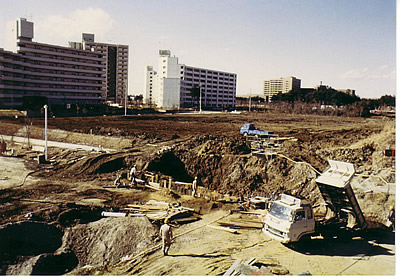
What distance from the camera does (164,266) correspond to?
30.4ft

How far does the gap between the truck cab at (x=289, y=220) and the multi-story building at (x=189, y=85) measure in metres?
65.2

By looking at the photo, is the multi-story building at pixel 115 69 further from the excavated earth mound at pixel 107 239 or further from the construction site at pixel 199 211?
the excavated earth mound at pixel 107 239

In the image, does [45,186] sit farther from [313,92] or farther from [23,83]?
[23,83]

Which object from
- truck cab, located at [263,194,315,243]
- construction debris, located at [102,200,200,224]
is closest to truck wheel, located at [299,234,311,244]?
truck cab, located at [263,194,315,243]

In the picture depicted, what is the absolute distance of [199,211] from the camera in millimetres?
13352

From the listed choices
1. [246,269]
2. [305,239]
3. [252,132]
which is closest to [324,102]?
[252,132]

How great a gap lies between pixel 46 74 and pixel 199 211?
1991 inches

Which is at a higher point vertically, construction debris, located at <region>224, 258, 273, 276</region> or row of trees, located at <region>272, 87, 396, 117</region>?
row of trees, located at <region>272, 87, 396, 117</region>

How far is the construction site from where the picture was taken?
9.52 metres

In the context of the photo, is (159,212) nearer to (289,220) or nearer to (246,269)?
(246,269)

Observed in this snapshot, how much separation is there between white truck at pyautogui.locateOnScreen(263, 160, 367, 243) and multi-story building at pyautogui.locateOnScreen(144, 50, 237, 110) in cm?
6409

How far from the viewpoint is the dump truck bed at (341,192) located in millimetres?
10503

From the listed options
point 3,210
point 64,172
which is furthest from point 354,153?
point 3,210

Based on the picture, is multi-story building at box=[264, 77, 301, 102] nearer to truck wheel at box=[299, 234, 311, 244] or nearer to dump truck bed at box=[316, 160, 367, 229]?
dump truck bed at box=[316, 160, 367, 229]
